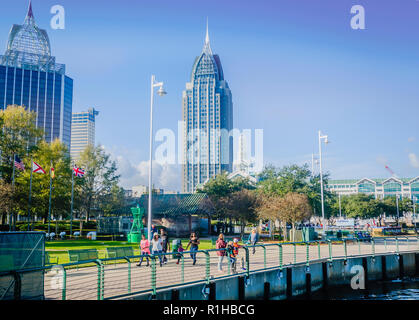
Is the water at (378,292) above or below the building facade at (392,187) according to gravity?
below

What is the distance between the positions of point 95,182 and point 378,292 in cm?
4958

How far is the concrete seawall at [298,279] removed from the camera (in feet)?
48.5

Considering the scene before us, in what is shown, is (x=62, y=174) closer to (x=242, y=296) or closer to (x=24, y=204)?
(x=24, y=204)

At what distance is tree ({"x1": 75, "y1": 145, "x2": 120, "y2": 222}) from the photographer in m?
63.5

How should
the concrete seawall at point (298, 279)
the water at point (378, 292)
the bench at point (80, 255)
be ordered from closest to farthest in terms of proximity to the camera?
the concrete seawall at point (298, 279)
the bench at point (80, 255)
the water at point (378, 292)

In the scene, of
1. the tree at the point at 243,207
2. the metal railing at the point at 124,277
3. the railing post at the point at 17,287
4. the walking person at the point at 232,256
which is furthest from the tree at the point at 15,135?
the railing post at the point at 17,287

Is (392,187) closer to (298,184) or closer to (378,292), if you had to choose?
(298,184)

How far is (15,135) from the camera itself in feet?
181

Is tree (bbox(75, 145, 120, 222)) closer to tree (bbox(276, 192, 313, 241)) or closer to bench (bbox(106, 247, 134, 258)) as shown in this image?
tree (bbox(276, 192, 313, 241))

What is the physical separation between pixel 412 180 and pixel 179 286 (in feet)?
610

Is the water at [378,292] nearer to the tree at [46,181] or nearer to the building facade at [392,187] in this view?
the tree at [46,181]

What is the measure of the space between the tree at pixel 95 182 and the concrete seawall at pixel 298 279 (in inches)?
1789

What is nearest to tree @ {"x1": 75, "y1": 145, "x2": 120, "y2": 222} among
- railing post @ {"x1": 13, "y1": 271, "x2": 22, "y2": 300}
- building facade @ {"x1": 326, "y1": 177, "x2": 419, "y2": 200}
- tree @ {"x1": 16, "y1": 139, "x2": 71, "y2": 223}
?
tree @ {"x1": 16, "y1": 139, "x2": 71, "y2": 223}

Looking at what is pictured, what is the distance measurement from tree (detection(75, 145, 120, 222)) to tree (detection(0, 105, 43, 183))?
856 centimetres
